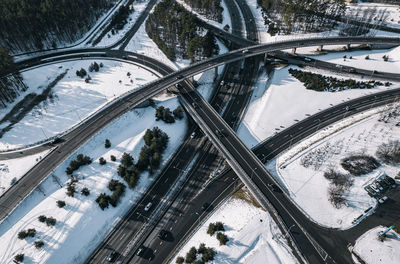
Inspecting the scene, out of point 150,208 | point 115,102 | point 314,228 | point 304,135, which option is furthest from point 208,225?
point 115,102

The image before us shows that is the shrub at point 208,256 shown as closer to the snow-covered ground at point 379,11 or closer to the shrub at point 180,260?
the shrub at point 180,260

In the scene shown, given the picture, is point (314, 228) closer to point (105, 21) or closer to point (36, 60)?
point (36, 60)

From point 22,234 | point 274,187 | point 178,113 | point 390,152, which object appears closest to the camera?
point 22,234

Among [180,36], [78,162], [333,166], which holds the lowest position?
[78,162]

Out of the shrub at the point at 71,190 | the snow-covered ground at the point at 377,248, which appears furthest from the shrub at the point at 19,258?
the snow-covered ground at the point at 377,248

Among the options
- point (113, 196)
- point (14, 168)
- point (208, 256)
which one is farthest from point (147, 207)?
point (14, 168)

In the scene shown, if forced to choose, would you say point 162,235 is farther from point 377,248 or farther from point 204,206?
point 377,248

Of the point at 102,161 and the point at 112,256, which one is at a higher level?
the point at 102,161
